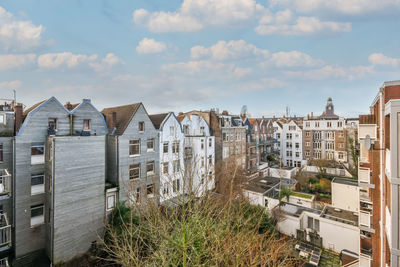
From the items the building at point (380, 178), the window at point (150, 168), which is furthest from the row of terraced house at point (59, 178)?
the building at point (380, 178)

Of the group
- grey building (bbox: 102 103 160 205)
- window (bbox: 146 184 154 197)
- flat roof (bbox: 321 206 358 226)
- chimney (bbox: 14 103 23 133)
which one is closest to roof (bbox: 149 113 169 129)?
grey building (bbox: 102 103 160 205)

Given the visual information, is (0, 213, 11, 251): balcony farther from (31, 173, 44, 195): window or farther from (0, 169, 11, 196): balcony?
(31, 173, 44, 195): window

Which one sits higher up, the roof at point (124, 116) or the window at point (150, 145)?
the roof at point (124, 116)

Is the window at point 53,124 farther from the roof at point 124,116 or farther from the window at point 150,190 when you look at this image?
the window at point 150,190

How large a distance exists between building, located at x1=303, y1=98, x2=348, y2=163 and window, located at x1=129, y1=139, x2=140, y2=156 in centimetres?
3993

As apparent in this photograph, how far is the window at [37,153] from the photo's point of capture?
566 inches

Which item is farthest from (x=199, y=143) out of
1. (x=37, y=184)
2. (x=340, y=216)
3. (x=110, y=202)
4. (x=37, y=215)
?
(x=37, y=215)

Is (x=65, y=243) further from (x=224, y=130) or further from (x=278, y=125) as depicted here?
(x=278, y=125)

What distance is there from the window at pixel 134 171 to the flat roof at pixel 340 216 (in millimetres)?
20141

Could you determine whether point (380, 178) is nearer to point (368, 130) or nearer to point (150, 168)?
point (368, 130)

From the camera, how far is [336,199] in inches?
904

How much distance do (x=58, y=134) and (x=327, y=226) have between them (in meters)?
26.6

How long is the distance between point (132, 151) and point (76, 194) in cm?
626

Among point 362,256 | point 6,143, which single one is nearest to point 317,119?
point 362,256
